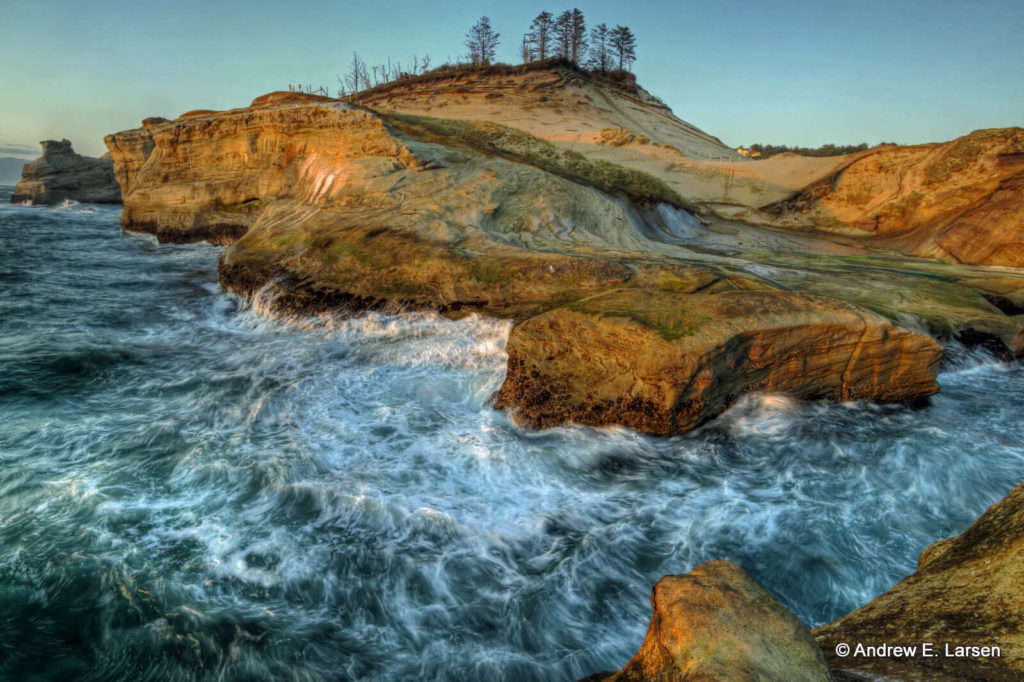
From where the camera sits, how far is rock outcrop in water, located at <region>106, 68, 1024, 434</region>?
441 centimetres

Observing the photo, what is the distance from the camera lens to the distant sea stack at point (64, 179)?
30094 millimetres

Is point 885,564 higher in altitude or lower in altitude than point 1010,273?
lower

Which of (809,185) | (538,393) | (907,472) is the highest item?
(809,185)

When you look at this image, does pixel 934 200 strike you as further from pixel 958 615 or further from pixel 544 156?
pixel 958 615

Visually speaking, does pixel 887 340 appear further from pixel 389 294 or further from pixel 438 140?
pixel 438 140

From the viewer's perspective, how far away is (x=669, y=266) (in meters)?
6.30

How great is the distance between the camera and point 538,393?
186 inches

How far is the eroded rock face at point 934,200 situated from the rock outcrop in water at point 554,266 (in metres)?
1.22

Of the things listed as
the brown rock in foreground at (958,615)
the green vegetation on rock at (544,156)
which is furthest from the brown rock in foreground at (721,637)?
the green vegetation on rock at (544,156)

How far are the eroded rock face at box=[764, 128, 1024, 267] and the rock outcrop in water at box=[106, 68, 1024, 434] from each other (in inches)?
48.0

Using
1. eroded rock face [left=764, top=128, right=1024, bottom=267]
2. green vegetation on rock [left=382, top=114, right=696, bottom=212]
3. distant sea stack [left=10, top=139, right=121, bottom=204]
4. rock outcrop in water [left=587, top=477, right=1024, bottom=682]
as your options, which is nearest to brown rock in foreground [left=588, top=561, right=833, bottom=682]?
rock outcrop in water [left=587, top=477, right=1024, bottom=682]

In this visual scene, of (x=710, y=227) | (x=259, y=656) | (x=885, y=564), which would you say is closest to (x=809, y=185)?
(x=710, y=227)

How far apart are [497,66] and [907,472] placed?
119 feet

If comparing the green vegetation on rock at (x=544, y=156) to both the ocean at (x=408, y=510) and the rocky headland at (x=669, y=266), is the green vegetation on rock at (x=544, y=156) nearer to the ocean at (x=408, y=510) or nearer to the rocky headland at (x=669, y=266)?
the rocky headland at (x=669, y=266)
